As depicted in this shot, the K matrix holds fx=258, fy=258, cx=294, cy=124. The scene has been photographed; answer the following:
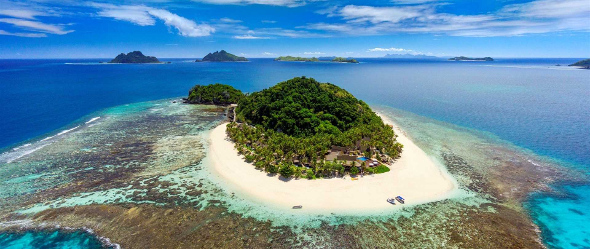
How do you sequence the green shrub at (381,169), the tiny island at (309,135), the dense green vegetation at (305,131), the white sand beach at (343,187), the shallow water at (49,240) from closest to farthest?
the shallow water at (49,240) → the white sand beach at (343,187) → the green shrub at (381,169) → the tiny island at (309,135) → the dense green vegetation at (305,131)

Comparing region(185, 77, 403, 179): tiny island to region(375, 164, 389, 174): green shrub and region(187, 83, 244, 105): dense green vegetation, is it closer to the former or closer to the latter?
region(375, 164, 389, 174): green shrub

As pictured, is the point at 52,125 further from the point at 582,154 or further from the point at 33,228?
the point at 582,154

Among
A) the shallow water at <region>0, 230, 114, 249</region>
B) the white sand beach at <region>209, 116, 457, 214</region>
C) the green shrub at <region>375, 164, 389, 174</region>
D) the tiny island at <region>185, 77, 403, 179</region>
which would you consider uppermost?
the tiny island at <region>185, 77, 403, 179</region>

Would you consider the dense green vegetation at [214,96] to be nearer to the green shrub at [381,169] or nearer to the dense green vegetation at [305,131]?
the dense green vegetation at [305,131]

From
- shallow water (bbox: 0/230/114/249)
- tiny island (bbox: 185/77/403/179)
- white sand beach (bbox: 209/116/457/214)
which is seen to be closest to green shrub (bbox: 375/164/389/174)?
tiny island (bbox: 185/77/403/179)

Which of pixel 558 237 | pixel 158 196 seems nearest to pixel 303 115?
pixel 158 196

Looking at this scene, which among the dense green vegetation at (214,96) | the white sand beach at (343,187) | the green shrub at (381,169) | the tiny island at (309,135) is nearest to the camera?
the white sand beach at (343,187)


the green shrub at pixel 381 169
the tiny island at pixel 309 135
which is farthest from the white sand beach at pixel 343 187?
the tiny island at pixel 309 135
